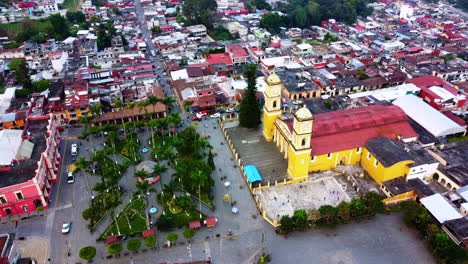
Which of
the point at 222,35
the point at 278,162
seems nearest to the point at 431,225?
the point at 278,162

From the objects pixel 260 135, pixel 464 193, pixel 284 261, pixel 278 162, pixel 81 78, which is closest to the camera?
→ pixel 284 261

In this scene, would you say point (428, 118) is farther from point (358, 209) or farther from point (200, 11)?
point (200, 11)

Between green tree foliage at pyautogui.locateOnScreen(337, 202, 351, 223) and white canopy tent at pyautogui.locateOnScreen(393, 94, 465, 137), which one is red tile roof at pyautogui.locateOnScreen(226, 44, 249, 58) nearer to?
white canopy tent at pyautogui.locateOnScreen(393, 94, 465, 137)

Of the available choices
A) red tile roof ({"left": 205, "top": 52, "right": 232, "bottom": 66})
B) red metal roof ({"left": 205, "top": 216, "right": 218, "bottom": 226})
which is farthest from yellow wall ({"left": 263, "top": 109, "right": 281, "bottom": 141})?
red tile roof ({"left": 205, "top": 52, "right": 232, "bottom": 66})

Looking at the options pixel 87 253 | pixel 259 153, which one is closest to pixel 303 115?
pixel 259 153

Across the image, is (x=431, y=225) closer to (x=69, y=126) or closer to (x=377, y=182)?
(x=377, y=182)

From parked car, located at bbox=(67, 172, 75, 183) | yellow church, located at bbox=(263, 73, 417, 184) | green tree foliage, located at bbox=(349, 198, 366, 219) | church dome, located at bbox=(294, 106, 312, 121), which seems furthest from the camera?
parked car, located at bbox=(67, 172, 75, 183)
